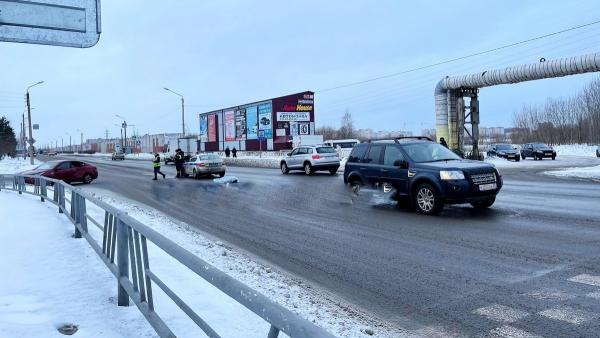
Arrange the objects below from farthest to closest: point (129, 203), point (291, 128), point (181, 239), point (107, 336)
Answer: point (291, 128), point (129, 203), point (181, 239), point (107, 336)

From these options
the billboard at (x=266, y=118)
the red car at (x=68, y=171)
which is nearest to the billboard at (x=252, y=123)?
the billboard at (x=266, y=118)

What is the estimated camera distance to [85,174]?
89.9ft

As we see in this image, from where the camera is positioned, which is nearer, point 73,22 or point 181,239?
point 73,22

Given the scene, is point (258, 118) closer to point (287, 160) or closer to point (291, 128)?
point (291, 128)

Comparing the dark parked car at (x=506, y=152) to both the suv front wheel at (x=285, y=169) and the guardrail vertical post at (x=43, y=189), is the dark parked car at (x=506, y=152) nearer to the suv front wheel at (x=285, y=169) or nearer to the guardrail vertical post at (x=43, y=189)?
the suv front wheel at (x=285, y=169)

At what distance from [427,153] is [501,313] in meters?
8.00

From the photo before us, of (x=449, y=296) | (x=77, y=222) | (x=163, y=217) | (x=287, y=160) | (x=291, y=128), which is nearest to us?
(x=449, y=296)

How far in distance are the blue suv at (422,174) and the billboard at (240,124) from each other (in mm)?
55730

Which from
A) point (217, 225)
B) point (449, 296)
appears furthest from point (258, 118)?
point (449, 296)

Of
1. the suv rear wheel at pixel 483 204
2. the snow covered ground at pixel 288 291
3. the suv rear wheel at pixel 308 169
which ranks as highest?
the suv rear wheel at pixel 308 169

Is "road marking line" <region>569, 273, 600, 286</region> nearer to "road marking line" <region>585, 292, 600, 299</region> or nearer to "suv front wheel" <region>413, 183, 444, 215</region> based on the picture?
"road marking line" <region>585, 292, 600, 299</region>

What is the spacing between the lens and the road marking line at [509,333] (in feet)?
13.9

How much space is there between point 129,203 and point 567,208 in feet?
41.1

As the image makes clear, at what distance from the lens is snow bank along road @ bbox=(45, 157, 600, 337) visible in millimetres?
4824
